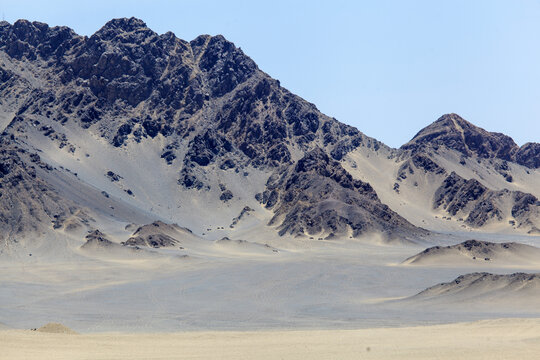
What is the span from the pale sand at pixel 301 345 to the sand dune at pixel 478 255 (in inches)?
4115

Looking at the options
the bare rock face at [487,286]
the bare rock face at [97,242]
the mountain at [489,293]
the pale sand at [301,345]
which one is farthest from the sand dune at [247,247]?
the pale sand at [301,345]

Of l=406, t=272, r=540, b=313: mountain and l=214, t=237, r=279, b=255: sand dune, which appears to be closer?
l=406, t=272, r=540, b=313: mountain

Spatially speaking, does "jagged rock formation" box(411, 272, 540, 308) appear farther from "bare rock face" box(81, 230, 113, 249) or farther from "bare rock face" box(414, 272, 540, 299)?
"bare rock face" box(81, 230, 113, 249)

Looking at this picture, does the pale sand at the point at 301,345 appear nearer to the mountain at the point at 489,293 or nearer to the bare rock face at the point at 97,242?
the mountain at the point at 489,293

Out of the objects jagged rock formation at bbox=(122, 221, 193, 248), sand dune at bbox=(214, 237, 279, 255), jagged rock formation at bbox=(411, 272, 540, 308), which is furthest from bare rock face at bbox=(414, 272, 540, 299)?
jagged rock formation at bbox=(122, 221, 193, 248)

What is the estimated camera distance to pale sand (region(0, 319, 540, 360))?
39375 millimetres

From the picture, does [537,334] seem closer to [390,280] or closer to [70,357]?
[70,357]

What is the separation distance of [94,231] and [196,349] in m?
152

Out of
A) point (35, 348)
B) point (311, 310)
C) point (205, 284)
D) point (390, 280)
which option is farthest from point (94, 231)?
point (35, 348)

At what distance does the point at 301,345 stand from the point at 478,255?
124053mm

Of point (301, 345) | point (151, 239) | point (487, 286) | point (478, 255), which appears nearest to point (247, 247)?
point (151, 239)

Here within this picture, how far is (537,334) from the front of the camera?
45.3 meters

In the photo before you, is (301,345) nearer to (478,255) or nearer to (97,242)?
(478,255)

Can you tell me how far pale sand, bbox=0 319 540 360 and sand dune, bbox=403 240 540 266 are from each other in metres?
105
